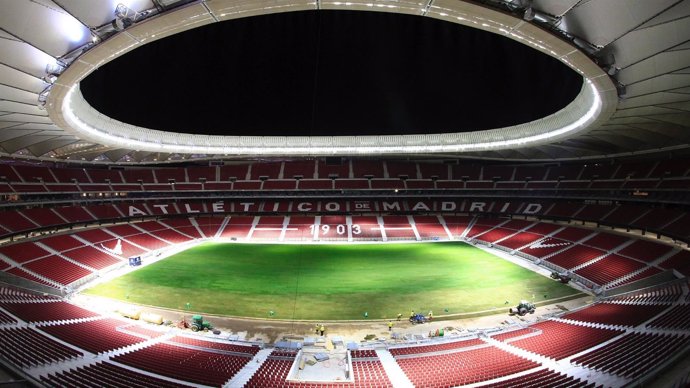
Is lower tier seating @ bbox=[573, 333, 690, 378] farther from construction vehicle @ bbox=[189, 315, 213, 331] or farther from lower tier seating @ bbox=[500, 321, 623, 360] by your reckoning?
construction vehicle @ bbox=[189, 315, 213, 331]

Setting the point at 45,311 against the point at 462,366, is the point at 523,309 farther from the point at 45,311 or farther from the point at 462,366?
the point at 45,311

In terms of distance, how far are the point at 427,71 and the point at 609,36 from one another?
18675mm

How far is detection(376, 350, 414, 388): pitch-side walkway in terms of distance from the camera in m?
11.9

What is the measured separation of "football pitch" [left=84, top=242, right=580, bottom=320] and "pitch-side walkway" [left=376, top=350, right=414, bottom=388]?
4.72m

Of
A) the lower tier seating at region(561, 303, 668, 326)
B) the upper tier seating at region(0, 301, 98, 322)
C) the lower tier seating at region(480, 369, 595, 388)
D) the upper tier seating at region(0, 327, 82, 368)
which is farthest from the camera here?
the lower tier seating at region(561, 303, 668, 326)

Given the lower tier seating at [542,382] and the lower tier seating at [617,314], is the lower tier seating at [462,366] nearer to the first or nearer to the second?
the lower tier seating at [542,382]

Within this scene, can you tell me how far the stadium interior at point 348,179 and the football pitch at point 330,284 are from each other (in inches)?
37.8

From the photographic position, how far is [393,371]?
13016 millimetres

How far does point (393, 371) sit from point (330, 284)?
480 inches

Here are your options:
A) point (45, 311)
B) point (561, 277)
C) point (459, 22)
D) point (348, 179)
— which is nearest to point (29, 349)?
point (45, 311)

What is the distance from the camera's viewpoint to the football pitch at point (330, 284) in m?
20.7

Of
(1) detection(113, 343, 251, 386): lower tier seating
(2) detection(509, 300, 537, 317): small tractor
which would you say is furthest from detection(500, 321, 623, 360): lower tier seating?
(1) detection(113, 343, 251, 386): lower tier seating

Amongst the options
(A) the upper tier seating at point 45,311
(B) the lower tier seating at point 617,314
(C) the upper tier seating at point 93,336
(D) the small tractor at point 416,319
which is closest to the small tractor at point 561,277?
(B) the lower tier seating at point 617,314

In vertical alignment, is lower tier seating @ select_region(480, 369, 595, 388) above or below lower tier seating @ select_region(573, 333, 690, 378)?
below
